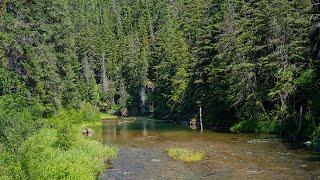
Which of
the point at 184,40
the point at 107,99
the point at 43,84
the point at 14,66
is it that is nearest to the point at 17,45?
the point at 14,66

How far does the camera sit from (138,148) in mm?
41844

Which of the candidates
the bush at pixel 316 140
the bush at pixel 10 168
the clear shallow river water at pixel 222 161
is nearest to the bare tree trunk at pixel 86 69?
the clear shallow river water at pixel 222 161

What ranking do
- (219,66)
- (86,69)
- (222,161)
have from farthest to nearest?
(86,69) → (219,66) → (222,161)

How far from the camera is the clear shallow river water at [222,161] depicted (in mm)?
28281

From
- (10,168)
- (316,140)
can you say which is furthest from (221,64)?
(10,168)

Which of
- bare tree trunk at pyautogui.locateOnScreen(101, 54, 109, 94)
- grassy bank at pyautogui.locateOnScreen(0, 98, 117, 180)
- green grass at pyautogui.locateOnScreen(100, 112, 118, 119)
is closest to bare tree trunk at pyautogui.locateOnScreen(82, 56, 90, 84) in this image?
bare tree trunk at pyautogui.locateOnScreen(101, 54, 109, 94)

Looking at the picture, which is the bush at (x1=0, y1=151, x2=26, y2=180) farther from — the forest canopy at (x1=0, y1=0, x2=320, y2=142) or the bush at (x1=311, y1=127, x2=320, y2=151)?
the bush at (x1=311, y1=127, x2=320, y2=151)

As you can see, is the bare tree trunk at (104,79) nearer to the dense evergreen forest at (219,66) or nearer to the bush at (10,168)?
the dense evergreen forest at (219,66)

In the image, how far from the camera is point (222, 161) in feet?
108

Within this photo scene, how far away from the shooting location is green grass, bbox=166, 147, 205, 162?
34.2m

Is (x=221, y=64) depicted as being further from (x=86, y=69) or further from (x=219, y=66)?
(x=86, y=69)

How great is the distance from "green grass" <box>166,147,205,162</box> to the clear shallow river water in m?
0.56

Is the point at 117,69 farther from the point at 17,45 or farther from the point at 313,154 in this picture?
the point at 313,154

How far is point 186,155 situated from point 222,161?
334 cm
